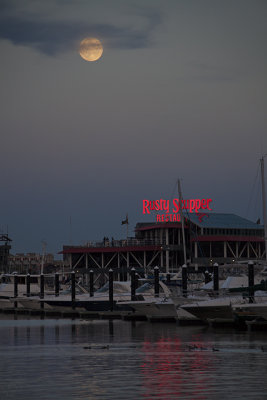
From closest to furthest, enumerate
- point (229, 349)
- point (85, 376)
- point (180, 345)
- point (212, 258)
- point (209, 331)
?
1. point (85, 376)
2. point (229, 349)
3. point (180, 345)
4. point (209, 331)
5. point (212, 258)

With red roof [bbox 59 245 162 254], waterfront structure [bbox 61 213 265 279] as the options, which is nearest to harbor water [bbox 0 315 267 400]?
waterfront structure [bbox 61 213 265 279]

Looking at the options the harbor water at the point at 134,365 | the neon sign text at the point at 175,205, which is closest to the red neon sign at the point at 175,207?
the neon sign text at the point at 175,205


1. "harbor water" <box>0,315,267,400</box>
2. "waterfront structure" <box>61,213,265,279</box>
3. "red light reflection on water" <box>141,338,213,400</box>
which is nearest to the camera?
"red light reflection on water" <box>141,338,213,400</box>

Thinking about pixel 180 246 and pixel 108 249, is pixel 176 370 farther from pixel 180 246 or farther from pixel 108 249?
pixel 108 249

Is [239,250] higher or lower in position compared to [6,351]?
higher

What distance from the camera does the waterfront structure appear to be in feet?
434

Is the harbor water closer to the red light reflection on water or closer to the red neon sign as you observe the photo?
the red light reflection on water

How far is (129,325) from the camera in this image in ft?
197

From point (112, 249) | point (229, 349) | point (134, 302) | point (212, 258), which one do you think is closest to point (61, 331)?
point (134, 302)

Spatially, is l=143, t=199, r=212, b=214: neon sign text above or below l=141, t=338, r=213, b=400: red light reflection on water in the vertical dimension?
above

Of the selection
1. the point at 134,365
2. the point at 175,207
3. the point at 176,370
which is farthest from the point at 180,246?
the point at 176,370

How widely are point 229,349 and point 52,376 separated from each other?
40.3ft

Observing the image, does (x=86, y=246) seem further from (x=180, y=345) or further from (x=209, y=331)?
→ (x=180, y=345)

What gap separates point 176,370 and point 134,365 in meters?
2.52
